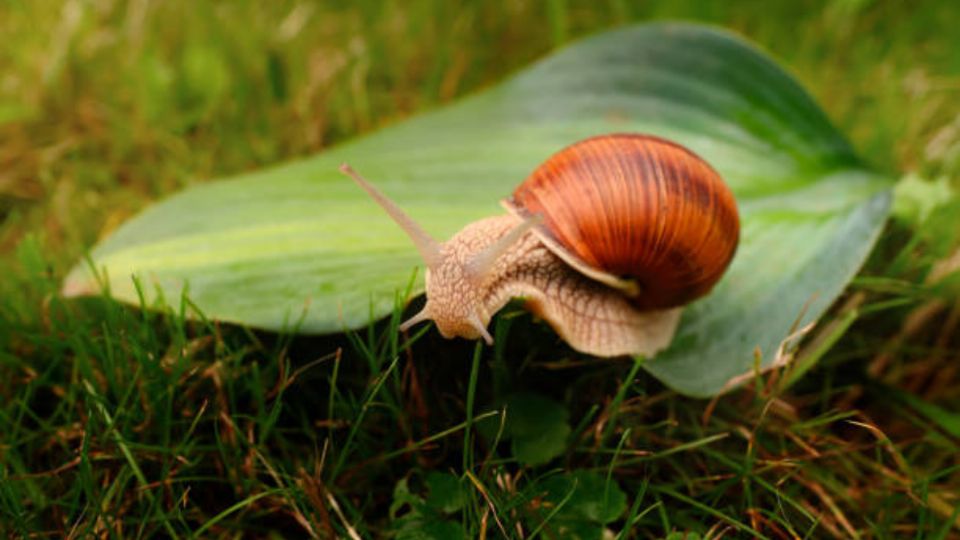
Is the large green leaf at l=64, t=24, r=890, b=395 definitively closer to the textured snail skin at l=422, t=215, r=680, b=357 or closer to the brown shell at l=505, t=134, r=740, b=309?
the textured snail skin at l=422, t=215, r=680, b=357

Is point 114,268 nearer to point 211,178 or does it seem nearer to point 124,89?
point 211,178

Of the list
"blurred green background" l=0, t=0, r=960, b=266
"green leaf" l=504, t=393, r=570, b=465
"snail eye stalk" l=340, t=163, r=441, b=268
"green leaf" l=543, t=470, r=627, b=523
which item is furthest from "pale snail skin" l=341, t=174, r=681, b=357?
"blurred green background" l=0, t=0, r=960, b=266

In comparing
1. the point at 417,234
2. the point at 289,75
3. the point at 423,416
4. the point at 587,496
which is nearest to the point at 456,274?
the point at 417,234

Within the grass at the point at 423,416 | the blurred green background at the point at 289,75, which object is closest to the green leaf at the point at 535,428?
the grass at the point at 423,416

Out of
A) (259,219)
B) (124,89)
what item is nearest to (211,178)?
(124,89)

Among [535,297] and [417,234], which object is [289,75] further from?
[535,297]

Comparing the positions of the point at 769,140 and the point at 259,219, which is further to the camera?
the point at 769,140
